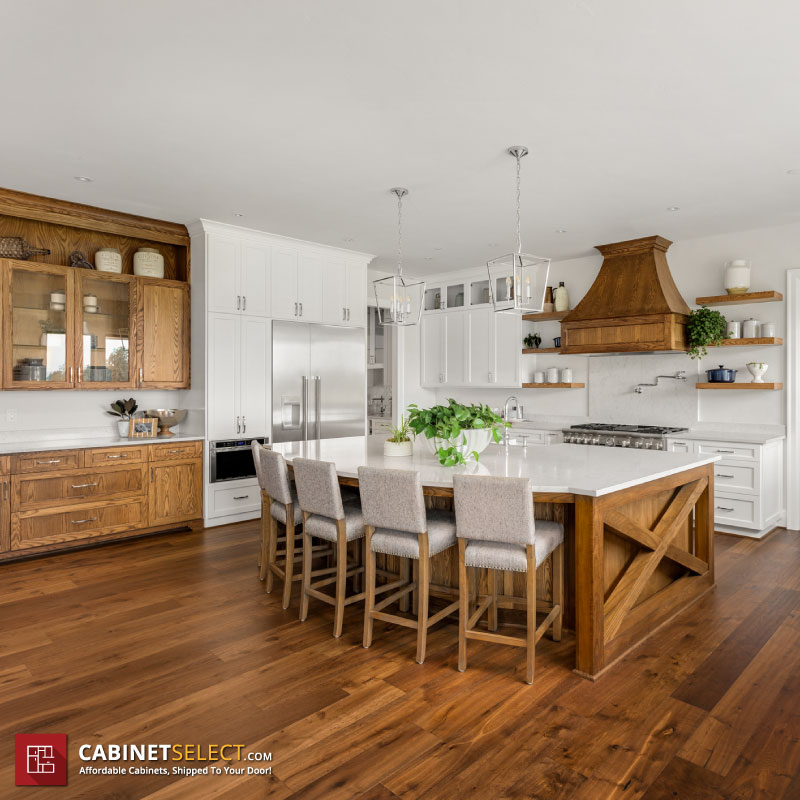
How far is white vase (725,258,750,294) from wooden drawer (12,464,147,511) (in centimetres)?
539

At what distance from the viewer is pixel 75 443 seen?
483 cm

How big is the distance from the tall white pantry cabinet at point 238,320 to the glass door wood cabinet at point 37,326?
1.04 meters

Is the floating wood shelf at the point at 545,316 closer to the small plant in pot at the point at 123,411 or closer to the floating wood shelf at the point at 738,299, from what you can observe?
the floating wood shelf at the point at 738,299

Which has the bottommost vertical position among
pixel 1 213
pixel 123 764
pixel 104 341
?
pixel 123 764

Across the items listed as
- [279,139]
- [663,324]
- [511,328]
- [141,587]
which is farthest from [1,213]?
[663,324]

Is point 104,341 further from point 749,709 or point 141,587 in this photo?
point 749,709

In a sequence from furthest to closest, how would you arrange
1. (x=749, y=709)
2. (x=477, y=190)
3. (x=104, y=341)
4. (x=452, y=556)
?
1. (x=104, y=341)
2. (x=477, y=190)
3. (x=452, y=556)
4. (x=749, y=709)

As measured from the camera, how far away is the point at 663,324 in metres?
5.33

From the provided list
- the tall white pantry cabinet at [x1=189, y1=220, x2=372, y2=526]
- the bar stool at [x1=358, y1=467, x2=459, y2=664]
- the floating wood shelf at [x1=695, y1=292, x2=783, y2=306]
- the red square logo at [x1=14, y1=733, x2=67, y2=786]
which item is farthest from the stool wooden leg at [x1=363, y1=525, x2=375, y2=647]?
the floating wood shelf at [x1=695, y1=292, x2=783, y2=306]

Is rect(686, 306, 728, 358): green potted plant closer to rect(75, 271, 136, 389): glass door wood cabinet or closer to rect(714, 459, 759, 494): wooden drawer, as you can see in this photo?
rect(714, 459, 759, 494): wooden drawer

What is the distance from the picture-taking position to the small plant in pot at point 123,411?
521 cm

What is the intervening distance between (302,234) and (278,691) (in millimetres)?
4174

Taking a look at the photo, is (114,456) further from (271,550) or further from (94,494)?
(271,550)

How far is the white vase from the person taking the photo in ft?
17.3
